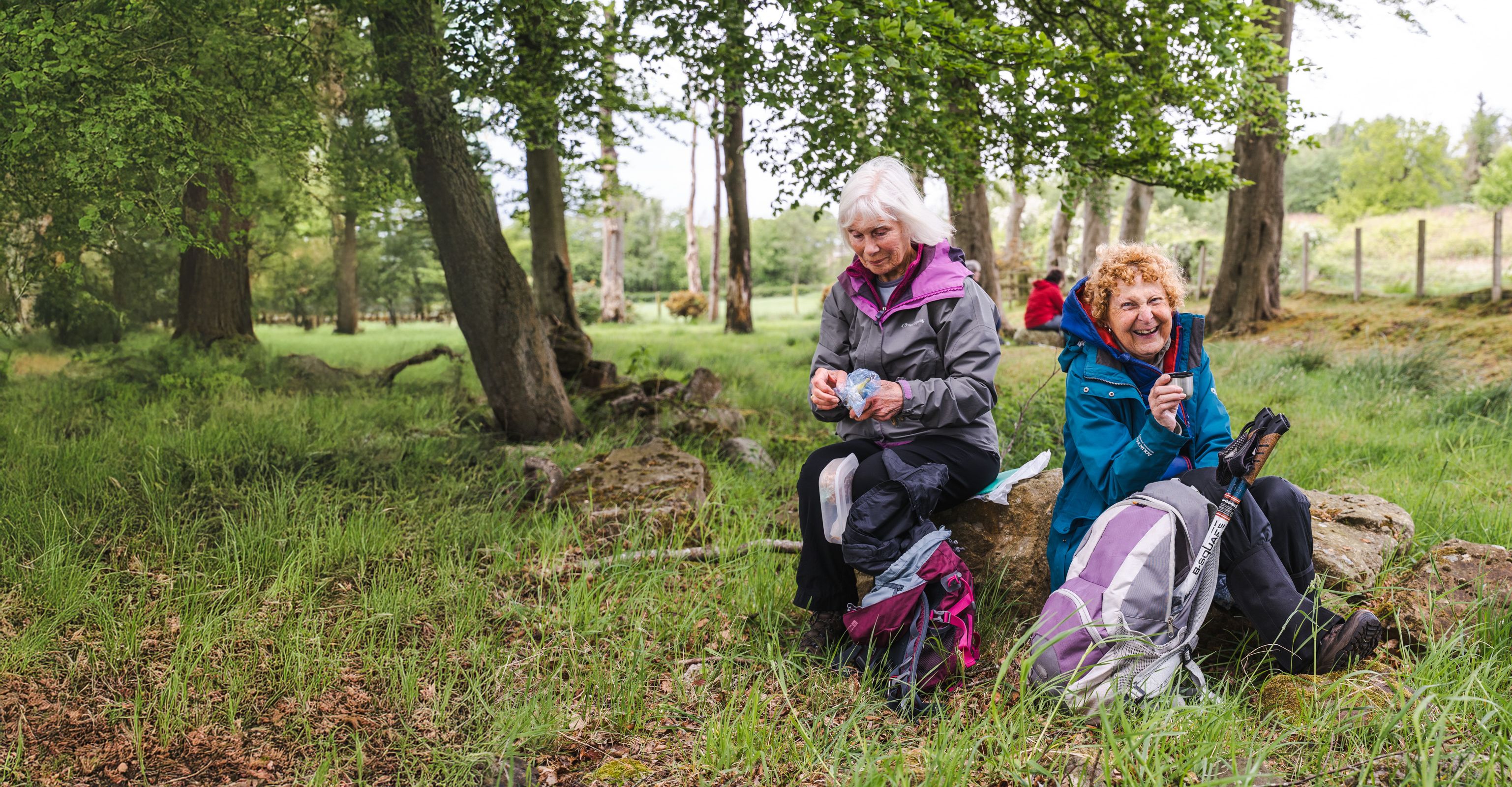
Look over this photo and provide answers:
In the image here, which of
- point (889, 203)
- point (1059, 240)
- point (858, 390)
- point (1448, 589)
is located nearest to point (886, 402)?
point (858, 390)

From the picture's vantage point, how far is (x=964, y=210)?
12266mm

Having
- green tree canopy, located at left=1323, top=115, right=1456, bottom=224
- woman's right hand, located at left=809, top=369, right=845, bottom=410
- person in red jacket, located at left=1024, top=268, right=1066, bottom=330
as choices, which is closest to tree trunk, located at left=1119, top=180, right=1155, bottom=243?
person in red jacket, located at left=1024, top=268, right=1066, bottom=330

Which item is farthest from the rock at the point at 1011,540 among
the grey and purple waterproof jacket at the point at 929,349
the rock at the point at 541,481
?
the rock at the point at 541,481

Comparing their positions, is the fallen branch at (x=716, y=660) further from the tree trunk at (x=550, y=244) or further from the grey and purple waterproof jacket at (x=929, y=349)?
the tree trunk at (x=550, y=244)

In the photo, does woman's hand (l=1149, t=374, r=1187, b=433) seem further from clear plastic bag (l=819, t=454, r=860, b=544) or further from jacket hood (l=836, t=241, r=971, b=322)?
clear plastic bag (l=819, t=454, r=860, b=544)

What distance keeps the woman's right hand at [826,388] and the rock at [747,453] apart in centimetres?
239

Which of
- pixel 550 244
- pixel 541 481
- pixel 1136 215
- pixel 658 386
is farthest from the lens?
pixel 1136 215

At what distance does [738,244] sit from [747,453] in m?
13.7

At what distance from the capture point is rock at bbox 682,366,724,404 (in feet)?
24.1

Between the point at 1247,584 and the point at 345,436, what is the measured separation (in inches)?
205

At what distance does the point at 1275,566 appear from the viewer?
2652mm

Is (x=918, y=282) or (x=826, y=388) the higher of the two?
(x=918, y=282)

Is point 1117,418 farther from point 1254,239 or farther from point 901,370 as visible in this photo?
point 1254,239

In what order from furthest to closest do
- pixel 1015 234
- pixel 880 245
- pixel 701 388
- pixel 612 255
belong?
pixel 612 255 < pixel 1015 234 < pixel 701 388 < pixel 880 245
